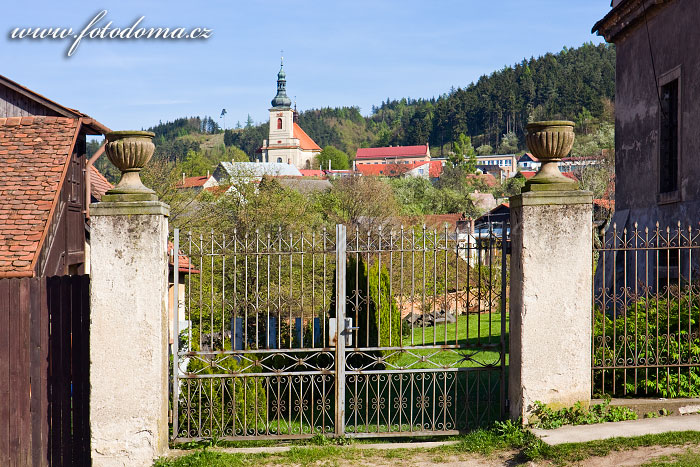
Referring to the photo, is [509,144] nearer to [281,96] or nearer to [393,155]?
[393,155]

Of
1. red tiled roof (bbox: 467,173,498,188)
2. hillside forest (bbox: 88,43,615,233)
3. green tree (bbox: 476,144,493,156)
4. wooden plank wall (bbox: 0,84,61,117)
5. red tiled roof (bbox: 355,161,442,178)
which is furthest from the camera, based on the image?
green tree (bbox: 476,144,493,156)

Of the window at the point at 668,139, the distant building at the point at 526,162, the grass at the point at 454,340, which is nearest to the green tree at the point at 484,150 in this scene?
the distant building at the point at 526,162

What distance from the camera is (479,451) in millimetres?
6469

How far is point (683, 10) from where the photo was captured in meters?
10.5

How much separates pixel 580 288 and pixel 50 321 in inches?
209

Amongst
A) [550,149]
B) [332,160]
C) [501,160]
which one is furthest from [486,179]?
[550,149]

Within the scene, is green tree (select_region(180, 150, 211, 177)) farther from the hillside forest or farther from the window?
the window

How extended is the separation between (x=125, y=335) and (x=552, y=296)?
4.24 metres

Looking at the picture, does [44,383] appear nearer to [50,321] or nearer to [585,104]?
[50,321]

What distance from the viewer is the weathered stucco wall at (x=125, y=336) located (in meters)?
6.42

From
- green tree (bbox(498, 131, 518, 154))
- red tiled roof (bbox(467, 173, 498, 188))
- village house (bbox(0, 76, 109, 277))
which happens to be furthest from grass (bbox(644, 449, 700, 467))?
green tree (bbox(498, 131, 518, 154))

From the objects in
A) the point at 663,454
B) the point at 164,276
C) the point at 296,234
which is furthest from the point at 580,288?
the point at 296,234

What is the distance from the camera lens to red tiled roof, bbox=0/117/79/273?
34.8ft

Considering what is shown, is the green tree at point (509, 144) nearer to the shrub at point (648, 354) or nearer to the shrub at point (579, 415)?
the shrub at point (648, 354)
